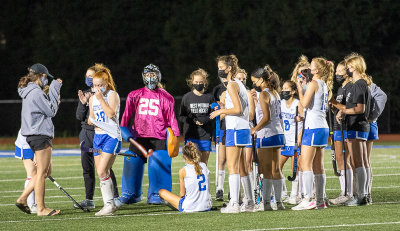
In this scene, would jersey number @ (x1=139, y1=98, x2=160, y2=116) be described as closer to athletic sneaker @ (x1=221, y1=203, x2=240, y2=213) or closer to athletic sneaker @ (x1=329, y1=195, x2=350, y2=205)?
athletic sneaker @ (x1=221, y1=203, x2=240, y2=213)

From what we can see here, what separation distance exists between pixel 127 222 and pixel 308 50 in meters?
31.4

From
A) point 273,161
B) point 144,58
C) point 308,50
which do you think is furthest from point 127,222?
point 144,58

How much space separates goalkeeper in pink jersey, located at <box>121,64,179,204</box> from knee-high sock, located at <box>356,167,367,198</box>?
289 centimetres

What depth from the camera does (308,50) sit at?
40.7m

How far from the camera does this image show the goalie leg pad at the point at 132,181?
1266 cm

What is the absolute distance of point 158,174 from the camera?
12.7 meters

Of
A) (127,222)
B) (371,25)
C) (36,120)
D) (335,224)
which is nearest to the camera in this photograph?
(335,224)

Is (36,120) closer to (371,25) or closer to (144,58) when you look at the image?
(371,25)

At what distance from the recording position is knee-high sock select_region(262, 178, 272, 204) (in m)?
10.9

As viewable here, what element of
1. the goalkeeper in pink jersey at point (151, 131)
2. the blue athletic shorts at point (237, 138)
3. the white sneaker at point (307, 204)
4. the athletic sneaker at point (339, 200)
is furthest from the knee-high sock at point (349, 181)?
the goalkeeper in pink jersey at point (151, 131)

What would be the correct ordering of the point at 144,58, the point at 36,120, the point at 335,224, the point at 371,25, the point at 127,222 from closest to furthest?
the point at 335,224 → the point at 127,222 → the point at 36,120 → the point at 371,25 → the point at 144,58

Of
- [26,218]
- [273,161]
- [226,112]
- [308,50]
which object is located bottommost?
[26,218]

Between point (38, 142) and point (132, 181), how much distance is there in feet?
7.54

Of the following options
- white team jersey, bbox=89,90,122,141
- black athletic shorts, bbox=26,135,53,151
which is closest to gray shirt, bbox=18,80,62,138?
black athletic shorts, bbox=26,135,53,151
